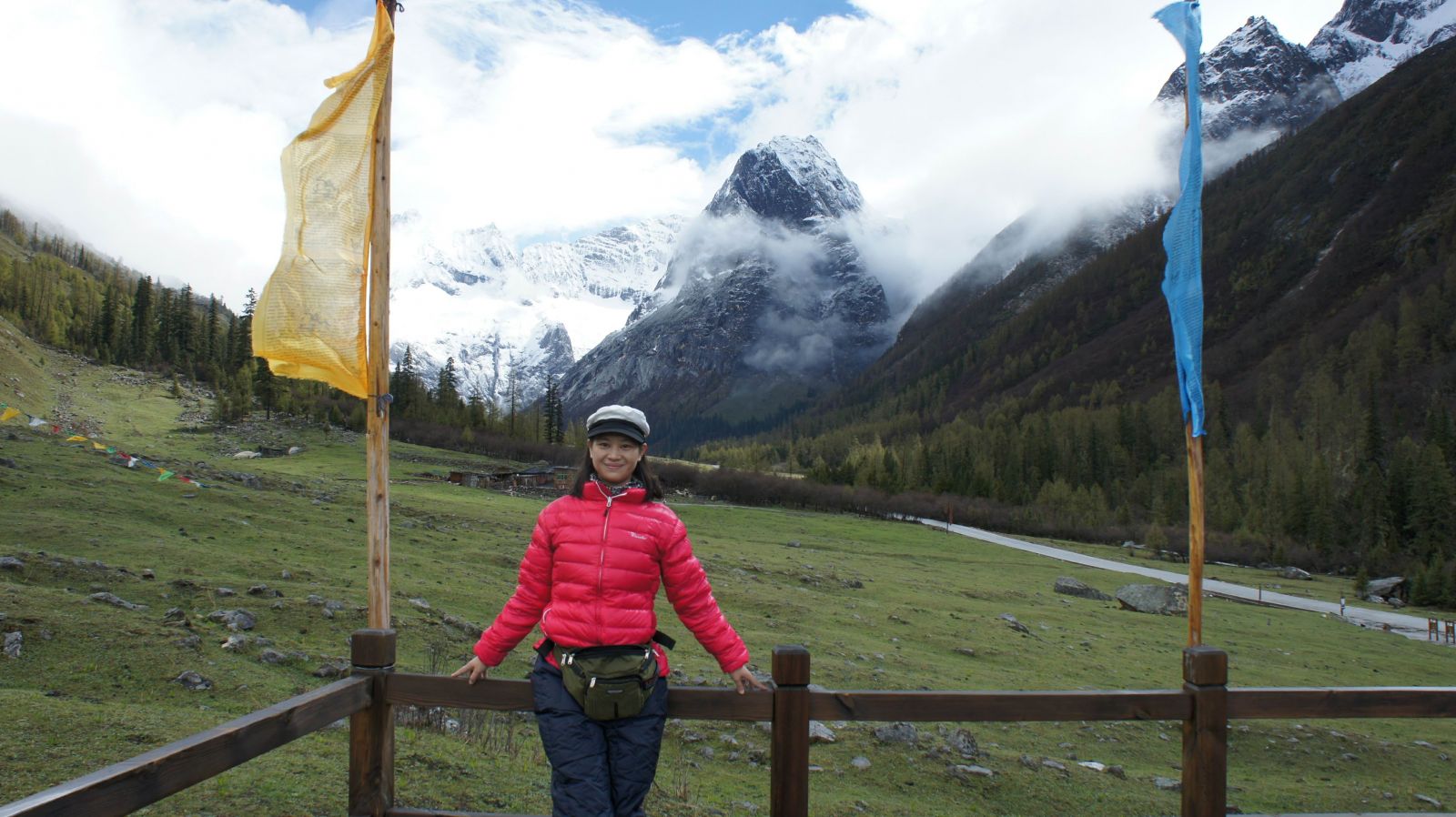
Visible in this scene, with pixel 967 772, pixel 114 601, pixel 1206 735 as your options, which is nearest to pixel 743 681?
pixel 1206 735

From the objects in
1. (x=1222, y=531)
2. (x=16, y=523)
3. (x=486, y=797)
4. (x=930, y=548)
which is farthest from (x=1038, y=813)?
(x=1222, y=531)

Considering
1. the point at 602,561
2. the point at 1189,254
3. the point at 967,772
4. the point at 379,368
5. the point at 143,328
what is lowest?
the point at 967,772

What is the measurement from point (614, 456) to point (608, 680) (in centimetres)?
142

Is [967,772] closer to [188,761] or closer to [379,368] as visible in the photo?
[379,368]

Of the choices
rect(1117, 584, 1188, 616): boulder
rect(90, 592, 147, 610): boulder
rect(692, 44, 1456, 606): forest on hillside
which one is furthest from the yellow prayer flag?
rect(692, 44, 1456, 606): forest on hillside

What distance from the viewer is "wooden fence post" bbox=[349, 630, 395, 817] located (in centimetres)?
521

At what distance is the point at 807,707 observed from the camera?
16.7 ft

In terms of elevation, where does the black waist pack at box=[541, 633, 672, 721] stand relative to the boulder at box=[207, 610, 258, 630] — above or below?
above

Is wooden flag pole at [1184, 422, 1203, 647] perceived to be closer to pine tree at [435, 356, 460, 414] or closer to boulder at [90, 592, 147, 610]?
boulder at [90, 592, 147, 610]

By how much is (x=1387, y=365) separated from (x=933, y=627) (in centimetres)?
15660

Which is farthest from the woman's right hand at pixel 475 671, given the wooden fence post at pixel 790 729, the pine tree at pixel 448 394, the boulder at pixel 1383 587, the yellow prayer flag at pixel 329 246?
the pine tree at pixel 448 394

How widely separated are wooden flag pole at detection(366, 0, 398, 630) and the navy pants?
1.66 metres

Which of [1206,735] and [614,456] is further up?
[614,456]

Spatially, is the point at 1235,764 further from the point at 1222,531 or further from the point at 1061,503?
the point at 1061,503
